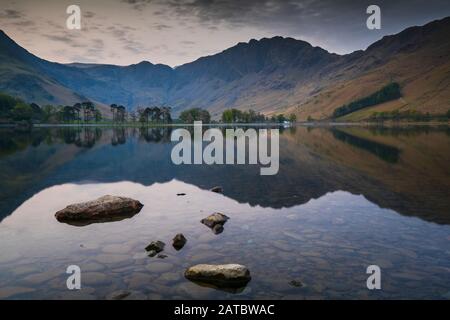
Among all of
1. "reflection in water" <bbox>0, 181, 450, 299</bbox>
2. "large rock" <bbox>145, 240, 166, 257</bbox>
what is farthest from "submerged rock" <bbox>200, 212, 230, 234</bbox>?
"large rock" <bbox>145, 240, 166, 257</bbox>

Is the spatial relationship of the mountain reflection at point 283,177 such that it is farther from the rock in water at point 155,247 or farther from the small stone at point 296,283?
the small stone at point 296,283

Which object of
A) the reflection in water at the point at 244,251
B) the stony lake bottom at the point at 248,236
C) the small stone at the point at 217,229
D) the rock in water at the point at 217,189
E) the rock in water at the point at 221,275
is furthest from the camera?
the rock in water at the point at 217,189

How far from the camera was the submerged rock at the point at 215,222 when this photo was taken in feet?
83.3

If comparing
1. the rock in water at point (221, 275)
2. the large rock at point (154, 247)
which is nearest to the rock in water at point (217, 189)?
the large rock at point (154, 247)

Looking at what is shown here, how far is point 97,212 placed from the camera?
28406mm

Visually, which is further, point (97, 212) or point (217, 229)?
point (97, 212)

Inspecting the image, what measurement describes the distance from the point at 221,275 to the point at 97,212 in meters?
15.3

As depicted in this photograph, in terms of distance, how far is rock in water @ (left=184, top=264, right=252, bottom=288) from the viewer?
1677 centimetres

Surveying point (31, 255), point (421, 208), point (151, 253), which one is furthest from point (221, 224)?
point (421, 208)

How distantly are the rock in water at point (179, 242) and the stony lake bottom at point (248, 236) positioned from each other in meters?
0.45

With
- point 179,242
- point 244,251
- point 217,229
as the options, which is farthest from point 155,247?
point 217,229

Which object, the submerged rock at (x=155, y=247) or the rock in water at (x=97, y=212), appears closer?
the submerged rock at (x=155, y=247)

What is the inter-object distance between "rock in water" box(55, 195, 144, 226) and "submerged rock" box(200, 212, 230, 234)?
680cm

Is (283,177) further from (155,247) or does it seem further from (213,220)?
(155,247)
